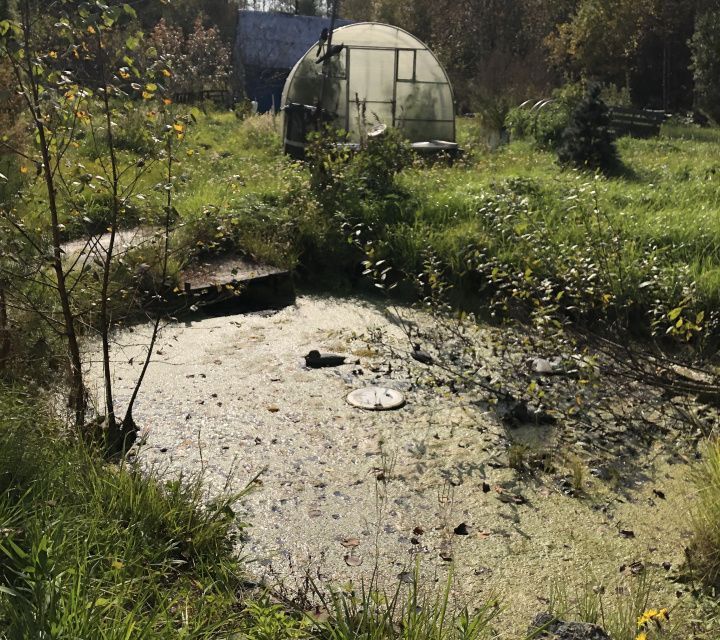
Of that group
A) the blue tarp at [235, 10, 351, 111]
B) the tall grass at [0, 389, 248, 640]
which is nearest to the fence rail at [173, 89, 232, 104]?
the blue tarp at [235, 10, 351, 111]

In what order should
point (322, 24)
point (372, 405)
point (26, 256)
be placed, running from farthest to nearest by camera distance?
point (322, 24)
point (26, 256)
point (372, 405)

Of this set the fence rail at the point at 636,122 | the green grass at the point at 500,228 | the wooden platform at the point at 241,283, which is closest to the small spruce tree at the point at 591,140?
the green grass at the point at 500,228

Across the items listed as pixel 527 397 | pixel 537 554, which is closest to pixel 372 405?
pixel 527 397

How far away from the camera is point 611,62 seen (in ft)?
83.1

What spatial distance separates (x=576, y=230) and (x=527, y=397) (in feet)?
9.49

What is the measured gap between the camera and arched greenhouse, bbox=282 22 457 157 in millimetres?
15086

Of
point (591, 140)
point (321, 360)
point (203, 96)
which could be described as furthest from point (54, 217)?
point (203, 96)

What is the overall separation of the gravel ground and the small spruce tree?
685 centimetres

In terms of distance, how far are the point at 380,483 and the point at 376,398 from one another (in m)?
1.25

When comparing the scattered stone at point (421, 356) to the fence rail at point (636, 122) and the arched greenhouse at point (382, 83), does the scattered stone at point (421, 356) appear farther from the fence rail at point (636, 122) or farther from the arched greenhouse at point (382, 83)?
the fence rail at point (636, 122)

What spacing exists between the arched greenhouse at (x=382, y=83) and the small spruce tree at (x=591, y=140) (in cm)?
318

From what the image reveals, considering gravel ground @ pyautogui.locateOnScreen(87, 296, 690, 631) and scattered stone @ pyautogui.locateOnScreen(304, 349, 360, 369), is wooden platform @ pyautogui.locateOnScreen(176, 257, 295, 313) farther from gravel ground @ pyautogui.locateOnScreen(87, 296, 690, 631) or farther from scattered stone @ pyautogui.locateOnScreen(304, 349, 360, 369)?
scattered stone @ pyautogui.locateOnScreen(304, 349, 360, 369)

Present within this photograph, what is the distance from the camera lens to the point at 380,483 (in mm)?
4750

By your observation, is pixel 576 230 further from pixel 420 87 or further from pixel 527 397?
pixel 420 87
